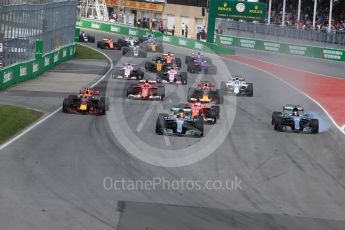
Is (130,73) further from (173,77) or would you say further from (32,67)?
(32,67)

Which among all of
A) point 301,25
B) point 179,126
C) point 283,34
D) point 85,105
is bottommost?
point 179,126

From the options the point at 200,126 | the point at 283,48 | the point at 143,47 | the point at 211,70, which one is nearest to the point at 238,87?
the point at 211,70

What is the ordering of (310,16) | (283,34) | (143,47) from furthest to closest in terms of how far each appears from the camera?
(310,16) < (283,34) < (143,47)

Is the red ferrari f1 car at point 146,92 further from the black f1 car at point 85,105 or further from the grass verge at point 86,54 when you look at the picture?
the grass verge at point 86,54

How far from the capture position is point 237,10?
212 ft

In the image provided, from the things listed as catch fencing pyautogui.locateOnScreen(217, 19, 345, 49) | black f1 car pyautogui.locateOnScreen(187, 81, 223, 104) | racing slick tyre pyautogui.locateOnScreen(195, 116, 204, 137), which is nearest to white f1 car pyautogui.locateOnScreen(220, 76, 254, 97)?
black f1 car pyautogui.locateOnScreen(187, 81, 223, 104)

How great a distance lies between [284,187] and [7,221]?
6.91 m

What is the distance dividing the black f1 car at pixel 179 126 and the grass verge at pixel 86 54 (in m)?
33.6

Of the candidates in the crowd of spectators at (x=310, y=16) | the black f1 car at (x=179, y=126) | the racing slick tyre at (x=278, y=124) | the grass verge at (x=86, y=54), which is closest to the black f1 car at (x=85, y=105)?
the black f1 car at (x=179, y=126)

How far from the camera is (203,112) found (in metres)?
26.6

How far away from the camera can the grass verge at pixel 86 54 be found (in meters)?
57.5

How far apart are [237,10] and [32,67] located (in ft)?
93.5

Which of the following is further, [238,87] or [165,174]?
[238,87]

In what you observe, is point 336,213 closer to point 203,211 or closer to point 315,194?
point 315,194
